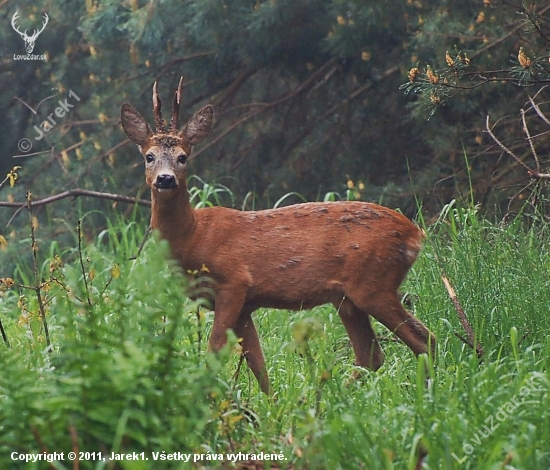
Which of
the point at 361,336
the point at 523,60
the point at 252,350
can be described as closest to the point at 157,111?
the point at 252,350

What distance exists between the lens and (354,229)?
528 cm

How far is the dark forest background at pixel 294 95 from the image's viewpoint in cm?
789

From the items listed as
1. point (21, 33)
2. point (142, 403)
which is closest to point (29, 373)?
point (142, 403)

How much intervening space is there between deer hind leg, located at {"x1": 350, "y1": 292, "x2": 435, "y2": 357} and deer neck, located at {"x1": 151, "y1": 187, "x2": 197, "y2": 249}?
34.4 inches

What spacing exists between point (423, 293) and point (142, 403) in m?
3.07

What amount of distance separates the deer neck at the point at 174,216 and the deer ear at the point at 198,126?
1.14ft

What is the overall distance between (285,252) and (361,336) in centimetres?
61

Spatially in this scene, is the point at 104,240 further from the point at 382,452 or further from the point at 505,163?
the point at 382,452

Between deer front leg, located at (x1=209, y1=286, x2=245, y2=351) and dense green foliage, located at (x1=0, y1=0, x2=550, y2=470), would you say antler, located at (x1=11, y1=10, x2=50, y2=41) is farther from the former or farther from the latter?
deer front leg, located at (x1=209, y1=286, x2=245, y2=351)

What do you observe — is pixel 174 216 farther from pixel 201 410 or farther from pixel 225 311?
pixel 201 410

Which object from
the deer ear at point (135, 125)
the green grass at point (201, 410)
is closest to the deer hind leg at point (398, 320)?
the green grass at point (201, 410)

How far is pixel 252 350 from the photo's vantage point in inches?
198

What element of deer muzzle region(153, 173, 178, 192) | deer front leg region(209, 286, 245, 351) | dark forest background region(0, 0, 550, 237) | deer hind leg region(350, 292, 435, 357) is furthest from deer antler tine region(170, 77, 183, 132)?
dark forest background region(0, 0, 550, 237)

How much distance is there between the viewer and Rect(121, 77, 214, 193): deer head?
16.9ft
